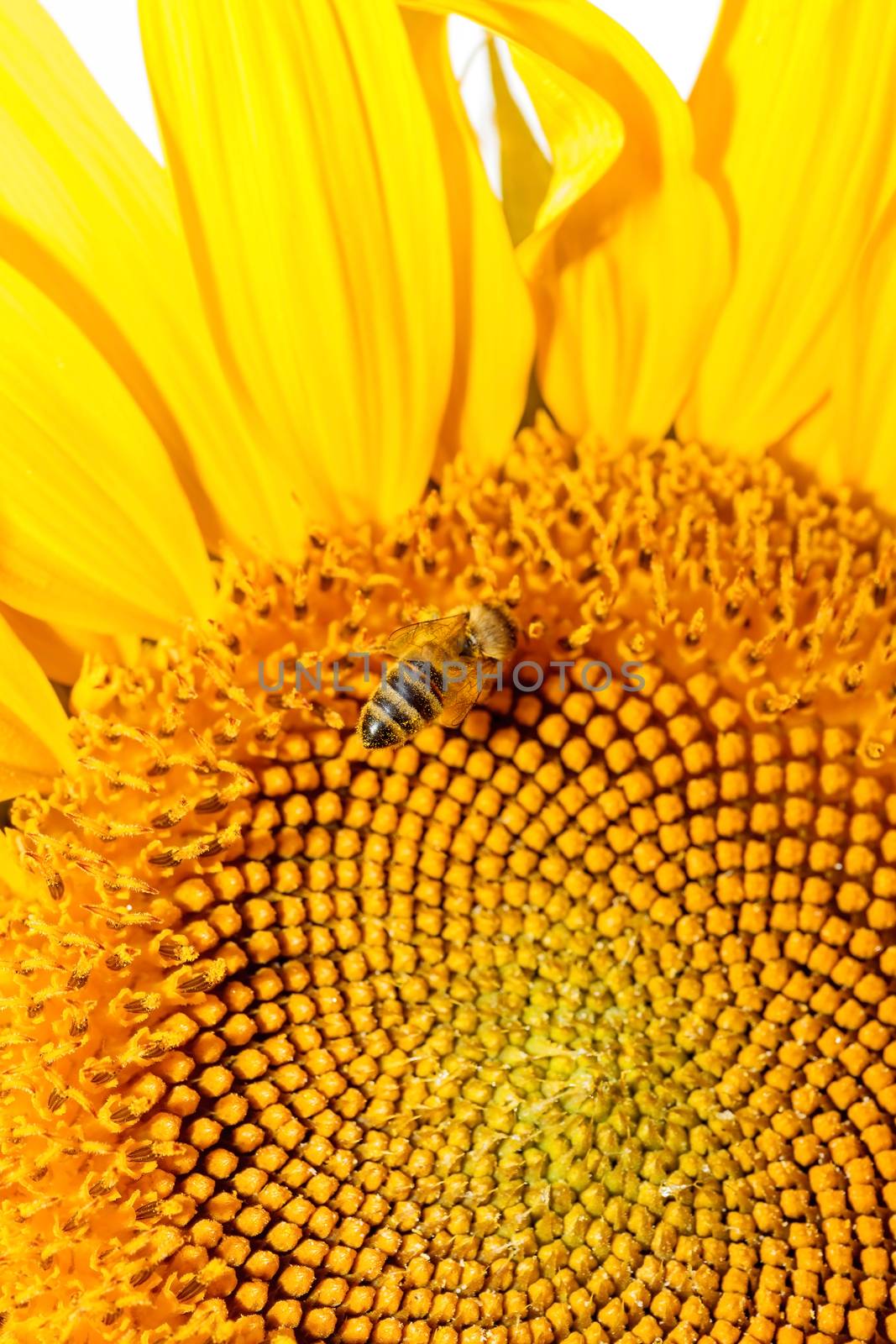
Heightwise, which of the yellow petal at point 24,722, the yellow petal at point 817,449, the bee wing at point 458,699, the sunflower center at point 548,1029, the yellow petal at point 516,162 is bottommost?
the sunflower center at point 548,1029

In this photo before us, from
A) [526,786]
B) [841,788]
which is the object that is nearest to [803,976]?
[841,788]

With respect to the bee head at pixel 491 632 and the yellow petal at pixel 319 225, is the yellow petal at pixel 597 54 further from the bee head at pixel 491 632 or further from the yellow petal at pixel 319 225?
the bee head at pixel 491 632

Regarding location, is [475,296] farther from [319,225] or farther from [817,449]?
[817,449]

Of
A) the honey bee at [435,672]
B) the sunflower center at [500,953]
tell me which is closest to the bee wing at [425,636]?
the honey bee at [435,672]

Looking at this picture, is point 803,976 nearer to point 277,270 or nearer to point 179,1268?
point 179,1268

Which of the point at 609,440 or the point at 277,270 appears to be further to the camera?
the point at 609,440

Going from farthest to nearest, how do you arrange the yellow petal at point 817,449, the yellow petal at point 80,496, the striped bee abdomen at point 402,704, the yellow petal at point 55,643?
the yellow petal at point 817,449 → the yellow petal at point 55,643 → the yellow petal at point 80,496 → the striped bee abdomen at point 402,704

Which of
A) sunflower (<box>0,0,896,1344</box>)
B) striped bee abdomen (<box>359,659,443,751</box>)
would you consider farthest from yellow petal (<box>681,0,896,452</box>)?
striped bee abdomen (<box>359,659,443,751</box>)

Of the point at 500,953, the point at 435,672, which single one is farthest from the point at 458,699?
the point at 500,953
